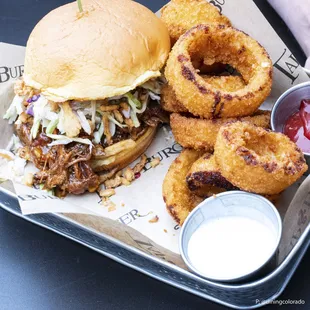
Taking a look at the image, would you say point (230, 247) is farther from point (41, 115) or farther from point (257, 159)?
point (41, 115)

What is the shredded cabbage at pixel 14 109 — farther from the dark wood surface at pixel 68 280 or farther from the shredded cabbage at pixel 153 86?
the shredded cabbage at pixel 153 86

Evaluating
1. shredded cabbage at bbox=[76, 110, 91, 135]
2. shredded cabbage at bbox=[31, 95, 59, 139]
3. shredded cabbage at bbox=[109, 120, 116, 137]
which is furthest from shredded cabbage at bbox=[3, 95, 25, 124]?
shredded cabbage at bbox=[109, 120, 116, 137]

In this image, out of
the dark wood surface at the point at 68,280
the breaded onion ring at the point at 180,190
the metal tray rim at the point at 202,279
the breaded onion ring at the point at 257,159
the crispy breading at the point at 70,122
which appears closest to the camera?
the metal tray rim at the point at 202,279

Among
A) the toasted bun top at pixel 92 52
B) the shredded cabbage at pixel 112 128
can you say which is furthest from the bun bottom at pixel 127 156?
the toasted bun top at pixel 92 52

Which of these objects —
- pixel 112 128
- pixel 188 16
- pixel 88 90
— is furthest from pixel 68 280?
pixel 188 16

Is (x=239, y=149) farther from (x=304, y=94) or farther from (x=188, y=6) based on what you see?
(x=188, y=6)

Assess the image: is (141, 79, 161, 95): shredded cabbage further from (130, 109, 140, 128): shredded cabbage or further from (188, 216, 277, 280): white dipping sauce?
(188, 216, 277, 280): white dipping sauce
